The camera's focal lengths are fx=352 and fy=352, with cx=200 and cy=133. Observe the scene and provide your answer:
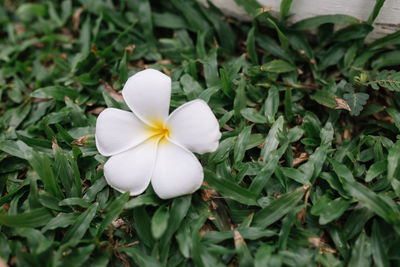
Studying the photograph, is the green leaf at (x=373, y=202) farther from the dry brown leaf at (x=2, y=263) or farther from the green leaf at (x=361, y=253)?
the dry brown leaf at (x=2, y=263)

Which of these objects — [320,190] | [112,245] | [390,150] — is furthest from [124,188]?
[390,150]

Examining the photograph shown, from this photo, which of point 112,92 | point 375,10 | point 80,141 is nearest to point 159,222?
point 80,141

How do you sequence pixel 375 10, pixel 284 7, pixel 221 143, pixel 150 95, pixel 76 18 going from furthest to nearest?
pixel 76 18 → pixel 284 7 → pixel 375 10 → pixel 221 143 → pixel 150 95

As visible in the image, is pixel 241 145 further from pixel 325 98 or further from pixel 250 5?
pixel 250 5

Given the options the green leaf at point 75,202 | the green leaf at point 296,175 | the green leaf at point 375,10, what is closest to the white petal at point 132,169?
the green leaf at point 75,202

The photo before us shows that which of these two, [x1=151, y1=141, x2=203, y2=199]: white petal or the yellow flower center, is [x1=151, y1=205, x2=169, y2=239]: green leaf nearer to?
[x1=151, y1=141, x2=203, y2=199]: white petal
